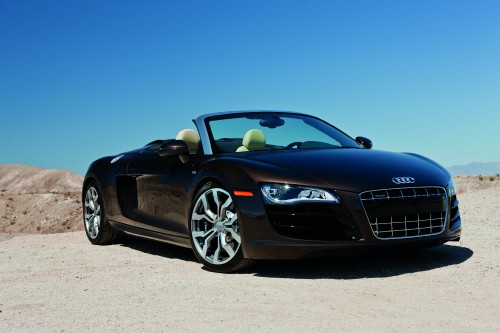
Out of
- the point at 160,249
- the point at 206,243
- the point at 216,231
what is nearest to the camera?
the point at 216,231

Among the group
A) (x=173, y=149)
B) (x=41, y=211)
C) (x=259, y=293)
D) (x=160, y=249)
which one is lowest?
(x=41, y=211)

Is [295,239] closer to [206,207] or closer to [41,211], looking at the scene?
[206,207]

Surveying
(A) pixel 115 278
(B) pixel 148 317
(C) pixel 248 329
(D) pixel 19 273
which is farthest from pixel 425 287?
(D) pixel 19 273

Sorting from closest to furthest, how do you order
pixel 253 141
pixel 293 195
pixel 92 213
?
pixel 293 195
pixel 253 141
pixel 92 213

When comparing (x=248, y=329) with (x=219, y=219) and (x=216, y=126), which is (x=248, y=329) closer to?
(x=219, y=219)

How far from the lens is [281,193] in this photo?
6.00m

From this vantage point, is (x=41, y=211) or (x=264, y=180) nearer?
(x=264, y=180)

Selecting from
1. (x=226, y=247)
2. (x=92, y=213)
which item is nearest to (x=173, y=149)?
(x=226, y=247)

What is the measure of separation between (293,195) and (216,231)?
3.03 ft

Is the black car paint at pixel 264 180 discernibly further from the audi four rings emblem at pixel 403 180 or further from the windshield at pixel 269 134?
the windshield at pixel 269 134

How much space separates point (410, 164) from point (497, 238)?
2.53 metres

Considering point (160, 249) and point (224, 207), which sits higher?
point (224, 207)

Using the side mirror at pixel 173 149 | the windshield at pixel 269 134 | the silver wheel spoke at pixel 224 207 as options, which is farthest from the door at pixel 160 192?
the silver wheel spoke at pixel 224 207

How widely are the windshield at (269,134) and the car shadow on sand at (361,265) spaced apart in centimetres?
122
